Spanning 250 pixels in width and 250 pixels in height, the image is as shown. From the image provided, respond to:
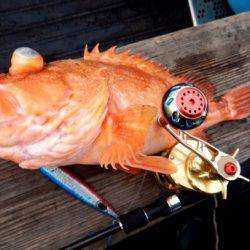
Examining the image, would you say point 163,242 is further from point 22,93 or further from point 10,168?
point 22,93

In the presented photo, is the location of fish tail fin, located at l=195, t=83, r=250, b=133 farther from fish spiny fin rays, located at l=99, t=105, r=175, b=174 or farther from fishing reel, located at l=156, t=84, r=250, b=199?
fish spiny fin rays, located at l=99, t=105, r=175, b=174

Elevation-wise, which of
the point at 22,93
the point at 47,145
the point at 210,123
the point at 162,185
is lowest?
the point at 162,185

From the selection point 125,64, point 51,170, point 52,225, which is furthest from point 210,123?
point 52,225

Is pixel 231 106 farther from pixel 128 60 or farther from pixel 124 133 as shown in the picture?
pixel 124 133

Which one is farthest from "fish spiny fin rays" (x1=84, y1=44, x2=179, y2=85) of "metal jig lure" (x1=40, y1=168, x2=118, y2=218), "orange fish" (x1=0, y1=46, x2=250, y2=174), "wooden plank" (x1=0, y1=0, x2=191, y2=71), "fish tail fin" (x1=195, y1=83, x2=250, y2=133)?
"wooden plank" (x1=0, y1=0, x2=191, y2=71)

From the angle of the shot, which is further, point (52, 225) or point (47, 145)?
point (52, 225)

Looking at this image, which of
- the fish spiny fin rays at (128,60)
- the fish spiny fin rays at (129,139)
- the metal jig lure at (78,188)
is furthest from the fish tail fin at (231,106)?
the metal jig lure at (78,188)

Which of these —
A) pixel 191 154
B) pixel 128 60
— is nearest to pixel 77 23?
pixel 128 60

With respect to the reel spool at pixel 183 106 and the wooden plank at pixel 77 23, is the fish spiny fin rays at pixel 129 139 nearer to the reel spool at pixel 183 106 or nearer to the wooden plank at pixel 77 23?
the reel spool at pixel 183 106
